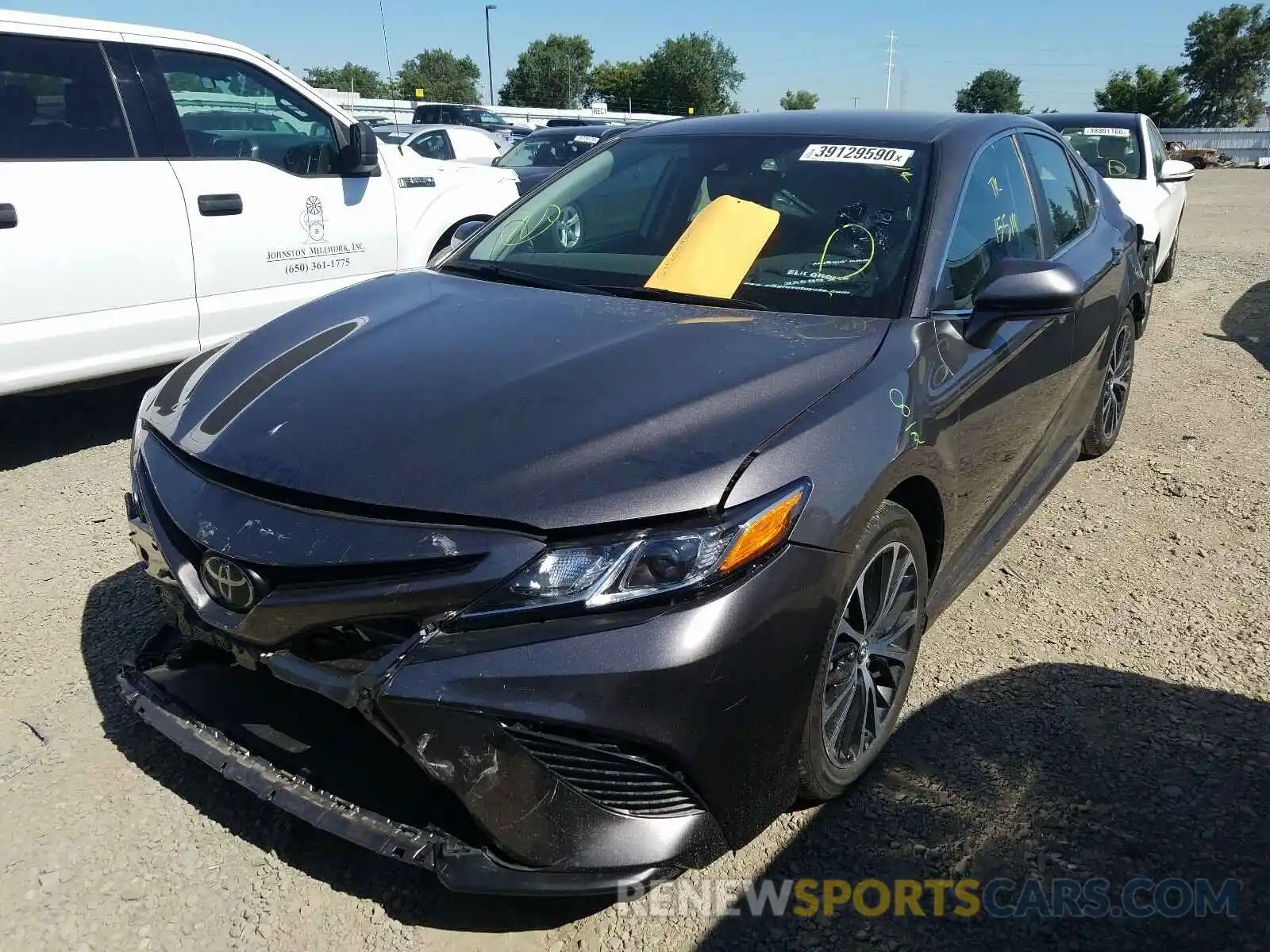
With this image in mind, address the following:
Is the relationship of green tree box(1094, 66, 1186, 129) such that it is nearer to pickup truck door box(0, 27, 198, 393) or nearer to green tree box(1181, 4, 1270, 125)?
green tree box(1181, 4, 1270, 125)

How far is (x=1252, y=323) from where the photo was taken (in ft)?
25.3

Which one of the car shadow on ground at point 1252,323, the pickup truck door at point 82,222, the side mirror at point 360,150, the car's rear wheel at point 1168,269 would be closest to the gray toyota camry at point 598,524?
the pickup truck door at point 82,222

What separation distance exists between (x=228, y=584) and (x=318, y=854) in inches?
27.9

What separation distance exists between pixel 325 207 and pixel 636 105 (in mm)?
101651

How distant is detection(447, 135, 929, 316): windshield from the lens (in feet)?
9.04

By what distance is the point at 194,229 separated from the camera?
15.7 feet

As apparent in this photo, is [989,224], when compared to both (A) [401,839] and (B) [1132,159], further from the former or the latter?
(B) [1132,159]

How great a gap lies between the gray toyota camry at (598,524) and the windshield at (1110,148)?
6.36 metres

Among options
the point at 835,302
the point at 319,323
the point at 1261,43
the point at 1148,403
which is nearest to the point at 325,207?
the point at 319,323

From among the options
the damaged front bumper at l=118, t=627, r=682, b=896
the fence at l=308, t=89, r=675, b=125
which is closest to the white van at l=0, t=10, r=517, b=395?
the damaged front bumper at l=118, t=627, r=682, b=896

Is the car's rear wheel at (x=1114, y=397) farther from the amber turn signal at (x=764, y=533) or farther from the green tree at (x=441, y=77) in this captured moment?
the green tree at (x=441, y=77)

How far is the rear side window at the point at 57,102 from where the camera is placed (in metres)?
4.25

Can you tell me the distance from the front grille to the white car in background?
7.48 metres

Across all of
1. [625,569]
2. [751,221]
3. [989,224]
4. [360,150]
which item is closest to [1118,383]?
[989,224]
